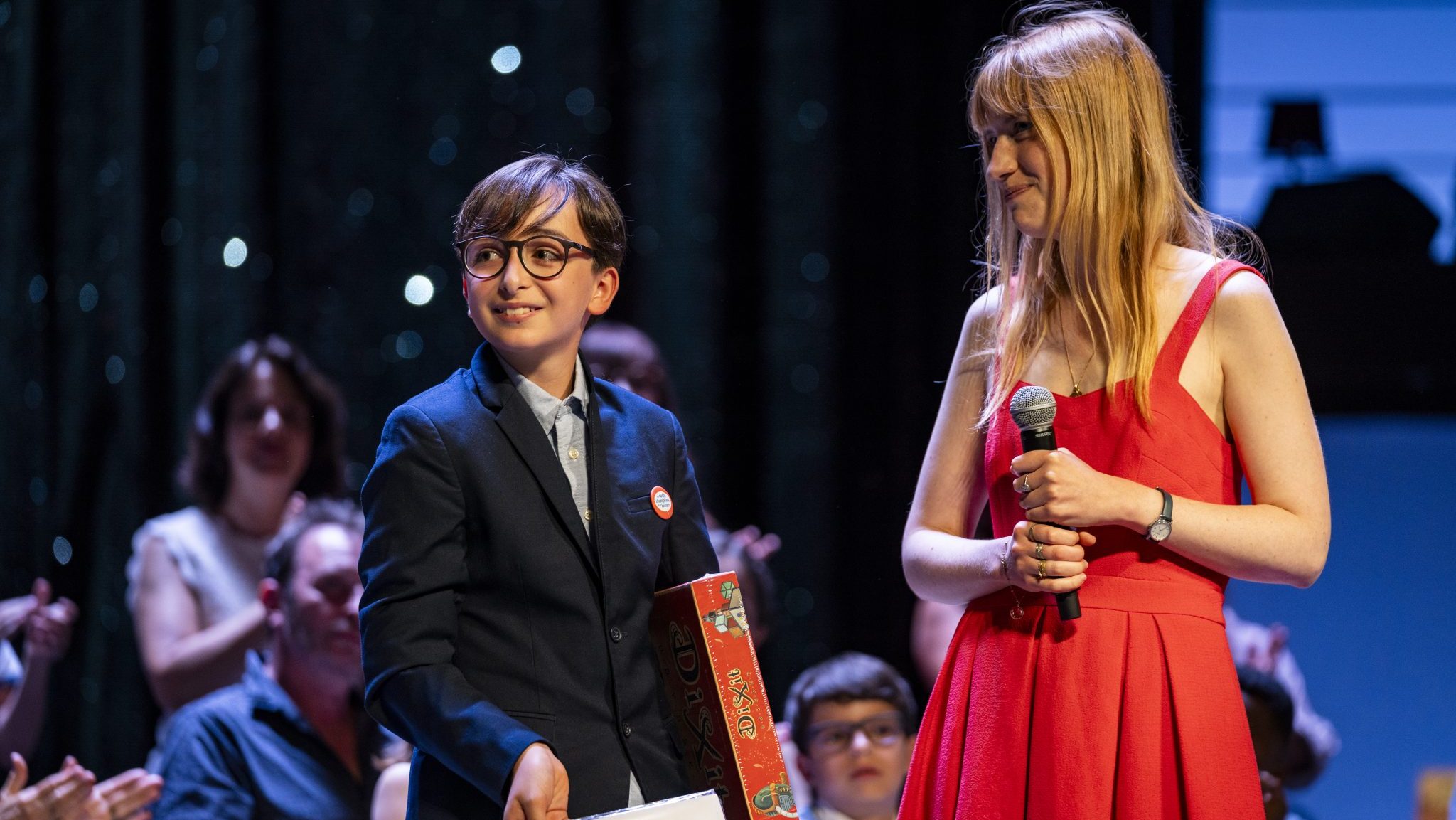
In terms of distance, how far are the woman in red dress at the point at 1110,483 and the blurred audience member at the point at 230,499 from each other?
6.88 feet

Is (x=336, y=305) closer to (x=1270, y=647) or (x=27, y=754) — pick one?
(x=27, y=754)

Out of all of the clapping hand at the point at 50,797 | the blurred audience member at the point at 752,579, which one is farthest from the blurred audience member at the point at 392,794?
the blurred audience member at the point at 752,579

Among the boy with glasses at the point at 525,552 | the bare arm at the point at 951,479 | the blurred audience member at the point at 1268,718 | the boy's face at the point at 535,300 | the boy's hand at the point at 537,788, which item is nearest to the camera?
the boy's hand at the point at 537,788

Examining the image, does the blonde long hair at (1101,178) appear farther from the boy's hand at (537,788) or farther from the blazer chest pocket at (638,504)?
the boy's hand at (537,788)

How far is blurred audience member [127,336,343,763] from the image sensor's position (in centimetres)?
317

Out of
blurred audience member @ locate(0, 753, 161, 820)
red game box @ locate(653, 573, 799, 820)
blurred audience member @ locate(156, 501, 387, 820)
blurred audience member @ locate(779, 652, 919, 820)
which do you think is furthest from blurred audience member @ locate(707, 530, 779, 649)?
red game box @ locate(653, 573, 799, 820)

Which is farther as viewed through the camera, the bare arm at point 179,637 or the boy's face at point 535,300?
the bare arm at point 179,637

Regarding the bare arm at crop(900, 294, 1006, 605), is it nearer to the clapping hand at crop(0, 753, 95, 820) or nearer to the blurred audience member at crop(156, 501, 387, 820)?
the blurred audience member at crop(156, 501, 387, 820)

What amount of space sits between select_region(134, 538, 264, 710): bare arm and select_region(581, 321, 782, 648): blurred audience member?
934mm

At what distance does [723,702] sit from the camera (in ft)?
4.48

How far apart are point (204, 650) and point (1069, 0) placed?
89.7 inches

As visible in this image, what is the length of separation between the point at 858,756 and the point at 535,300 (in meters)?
1.45

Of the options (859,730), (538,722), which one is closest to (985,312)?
(538,722)

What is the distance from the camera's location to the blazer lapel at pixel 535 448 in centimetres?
139
